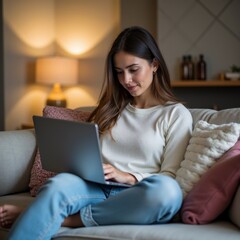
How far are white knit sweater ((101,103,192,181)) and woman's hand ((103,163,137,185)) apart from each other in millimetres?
50

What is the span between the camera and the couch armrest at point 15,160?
1.80 m

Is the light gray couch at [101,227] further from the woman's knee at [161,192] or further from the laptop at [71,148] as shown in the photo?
the laptop at [71,148]

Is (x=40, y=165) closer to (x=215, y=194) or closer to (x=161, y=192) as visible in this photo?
(x=161, y=192)

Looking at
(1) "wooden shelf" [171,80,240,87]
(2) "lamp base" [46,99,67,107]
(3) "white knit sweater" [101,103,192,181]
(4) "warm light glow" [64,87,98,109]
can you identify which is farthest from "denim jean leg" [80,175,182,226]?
(4) "warm light glow" [64,87,98,109]

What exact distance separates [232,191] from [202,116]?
1.86 feet

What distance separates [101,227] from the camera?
4.33ft

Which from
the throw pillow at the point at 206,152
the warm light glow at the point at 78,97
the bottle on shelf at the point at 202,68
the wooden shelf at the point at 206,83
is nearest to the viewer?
the throw pillow at the point at 206,152

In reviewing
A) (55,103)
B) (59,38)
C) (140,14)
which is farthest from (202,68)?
(59,38)

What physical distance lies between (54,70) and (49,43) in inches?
21.0

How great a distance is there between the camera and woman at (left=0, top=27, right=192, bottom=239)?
131cm

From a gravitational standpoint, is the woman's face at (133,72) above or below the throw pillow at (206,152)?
above

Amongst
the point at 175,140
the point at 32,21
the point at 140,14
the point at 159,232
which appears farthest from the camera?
the point at 32,21

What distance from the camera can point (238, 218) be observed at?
1258 mm

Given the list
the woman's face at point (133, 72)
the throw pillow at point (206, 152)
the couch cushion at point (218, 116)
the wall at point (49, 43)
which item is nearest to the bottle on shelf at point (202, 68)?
the wall at point (49, 43)
